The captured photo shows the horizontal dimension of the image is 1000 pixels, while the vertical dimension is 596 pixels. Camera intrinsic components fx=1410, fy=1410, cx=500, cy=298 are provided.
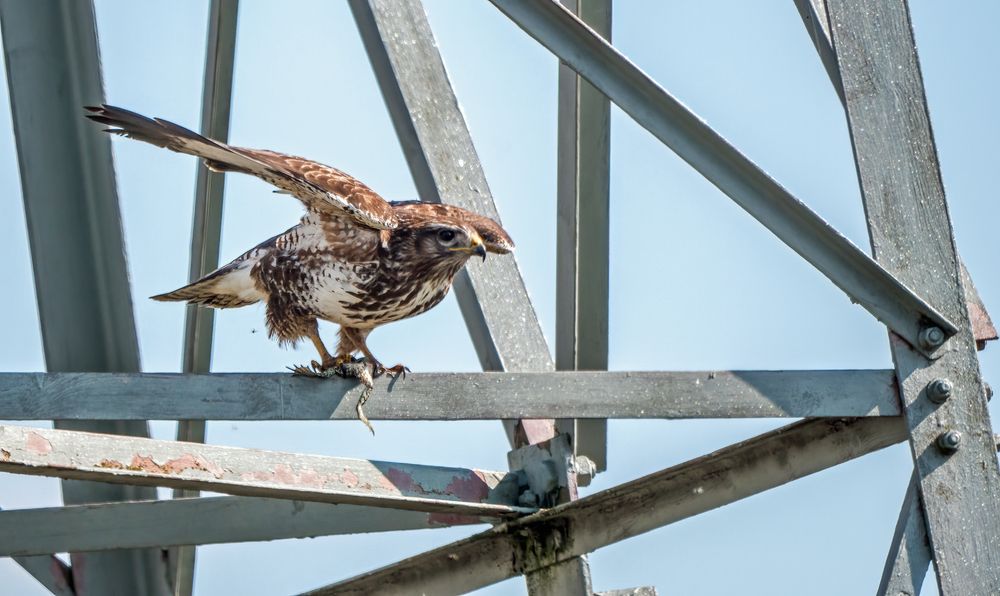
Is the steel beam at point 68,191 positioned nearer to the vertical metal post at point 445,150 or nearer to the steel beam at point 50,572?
the steel beam at point 50,572

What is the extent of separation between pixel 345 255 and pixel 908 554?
176 cm

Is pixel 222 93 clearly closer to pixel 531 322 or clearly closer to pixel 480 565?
pixel 531 322

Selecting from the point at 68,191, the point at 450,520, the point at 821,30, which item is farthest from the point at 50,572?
the point at 821,30

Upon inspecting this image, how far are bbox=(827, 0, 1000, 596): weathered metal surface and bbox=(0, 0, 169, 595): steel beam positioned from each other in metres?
2.00

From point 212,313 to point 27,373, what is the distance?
76.6 inches

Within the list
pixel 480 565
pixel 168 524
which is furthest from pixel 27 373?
pixel 480 565

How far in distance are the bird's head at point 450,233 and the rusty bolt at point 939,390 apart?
3.91ft

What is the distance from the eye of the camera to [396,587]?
12.5 ft

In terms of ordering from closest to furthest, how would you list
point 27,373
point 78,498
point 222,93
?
point 27,373, point 78,498, point 222,93

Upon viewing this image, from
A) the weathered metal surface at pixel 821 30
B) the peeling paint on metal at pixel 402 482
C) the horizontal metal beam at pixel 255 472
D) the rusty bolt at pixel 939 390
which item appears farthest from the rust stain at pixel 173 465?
the weathered metal surface at pixel 821 30

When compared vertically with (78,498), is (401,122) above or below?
above

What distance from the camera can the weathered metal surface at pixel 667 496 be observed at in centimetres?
332

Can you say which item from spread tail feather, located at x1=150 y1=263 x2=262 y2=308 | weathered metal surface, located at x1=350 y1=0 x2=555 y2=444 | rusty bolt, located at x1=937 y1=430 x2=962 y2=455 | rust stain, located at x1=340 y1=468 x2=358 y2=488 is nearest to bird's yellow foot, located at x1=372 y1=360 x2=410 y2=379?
weathered metal surface, located at x1=350 y1=0 x2=555 y2=444

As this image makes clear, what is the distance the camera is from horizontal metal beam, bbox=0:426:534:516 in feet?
9.18
